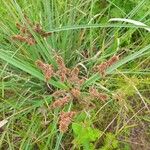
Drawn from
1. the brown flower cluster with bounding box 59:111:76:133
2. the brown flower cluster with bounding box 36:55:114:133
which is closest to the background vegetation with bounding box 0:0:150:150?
the brown flower cluster with bounding box 36:55:114:133

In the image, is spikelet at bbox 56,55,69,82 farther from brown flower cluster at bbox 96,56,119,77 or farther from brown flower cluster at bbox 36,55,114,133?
brown flower cluster at bbox 96,56,119,77

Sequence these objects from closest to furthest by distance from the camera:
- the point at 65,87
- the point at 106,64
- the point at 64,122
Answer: the point at 64,122 < the point at 106,64 < the point at 65,87

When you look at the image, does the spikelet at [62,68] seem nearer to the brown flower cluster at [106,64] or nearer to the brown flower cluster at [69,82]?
the brown flower cluster at [69,82]

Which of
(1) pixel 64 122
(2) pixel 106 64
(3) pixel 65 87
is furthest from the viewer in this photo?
(3) pixel 65 87

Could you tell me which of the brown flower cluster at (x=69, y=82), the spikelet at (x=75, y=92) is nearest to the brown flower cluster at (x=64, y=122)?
the brown flower cluster at (x=69, y=82)

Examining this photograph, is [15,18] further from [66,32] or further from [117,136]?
[117,136]

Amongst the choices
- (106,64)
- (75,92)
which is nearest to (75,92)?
(75,92)

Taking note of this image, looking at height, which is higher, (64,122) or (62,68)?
Result: (62,68)

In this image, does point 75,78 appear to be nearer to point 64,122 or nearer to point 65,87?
point 65,87
